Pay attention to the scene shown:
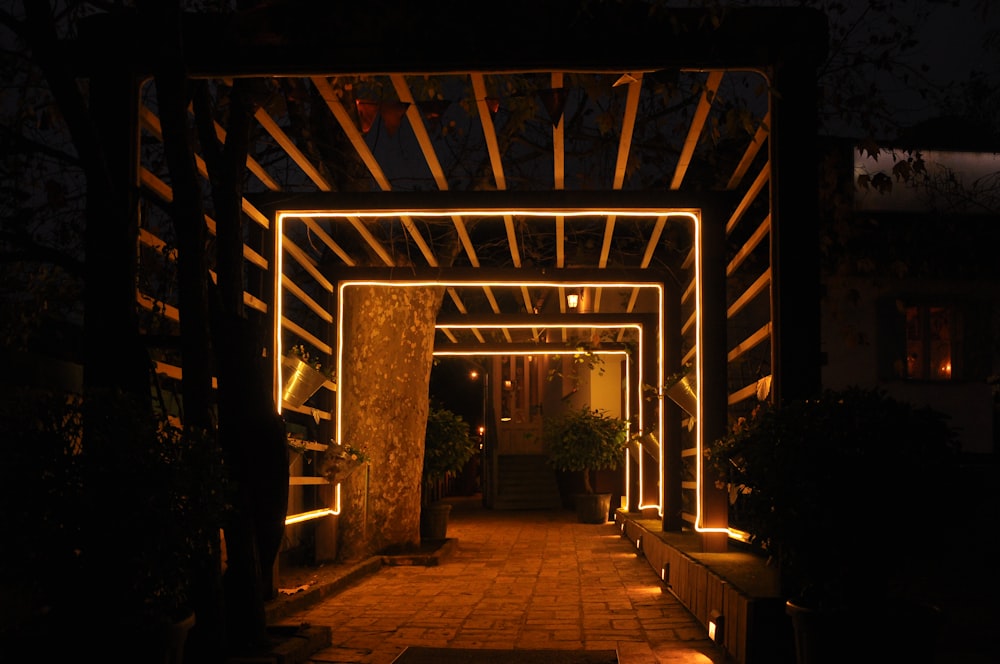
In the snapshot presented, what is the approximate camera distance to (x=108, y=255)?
15.9 ft

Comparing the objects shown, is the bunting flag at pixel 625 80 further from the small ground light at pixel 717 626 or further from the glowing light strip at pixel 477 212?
the small ground light at pixel 717 626

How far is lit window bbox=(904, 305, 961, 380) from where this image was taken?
66.6 ft

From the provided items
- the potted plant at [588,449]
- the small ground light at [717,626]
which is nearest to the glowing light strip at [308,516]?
the small ground light at [717,626]

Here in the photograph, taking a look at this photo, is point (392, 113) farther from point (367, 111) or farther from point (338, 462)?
point (338, 462)

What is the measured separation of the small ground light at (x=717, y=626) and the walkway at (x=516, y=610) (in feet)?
0.40

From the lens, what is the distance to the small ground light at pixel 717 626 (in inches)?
212

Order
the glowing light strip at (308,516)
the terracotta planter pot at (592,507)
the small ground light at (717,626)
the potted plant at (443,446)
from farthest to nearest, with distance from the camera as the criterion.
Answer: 1. the terracotta planter pot at (592,507)
2. the potted plant at (443,446)
3. the glowing light strip at (308,516)
4. the small ground light at (717,626)

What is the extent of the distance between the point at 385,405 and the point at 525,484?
15011 mm

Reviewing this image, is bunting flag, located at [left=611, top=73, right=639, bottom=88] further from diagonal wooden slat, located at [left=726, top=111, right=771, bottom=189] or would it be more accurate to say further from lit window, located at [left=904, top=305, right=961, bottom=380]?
lit window, located at [left=904, top=305, right=961, bottom=380]

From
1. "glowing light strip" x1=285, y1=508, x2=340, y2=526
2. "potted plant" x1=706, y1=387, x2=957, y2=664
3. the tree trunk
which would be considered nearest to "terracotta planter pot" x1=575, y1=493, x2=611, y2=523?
the tree trunk

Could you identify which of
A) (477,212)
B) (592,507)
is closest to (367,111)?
(477,212)

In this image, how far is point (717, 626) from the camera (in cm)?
545

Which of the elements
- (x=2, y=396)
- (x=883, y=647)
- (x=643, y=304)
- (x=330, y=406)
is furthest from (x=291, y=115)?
(x=643, y=304)

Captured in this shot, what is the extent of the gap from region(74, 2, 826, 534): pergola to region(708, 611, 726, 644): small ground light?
1.19m
